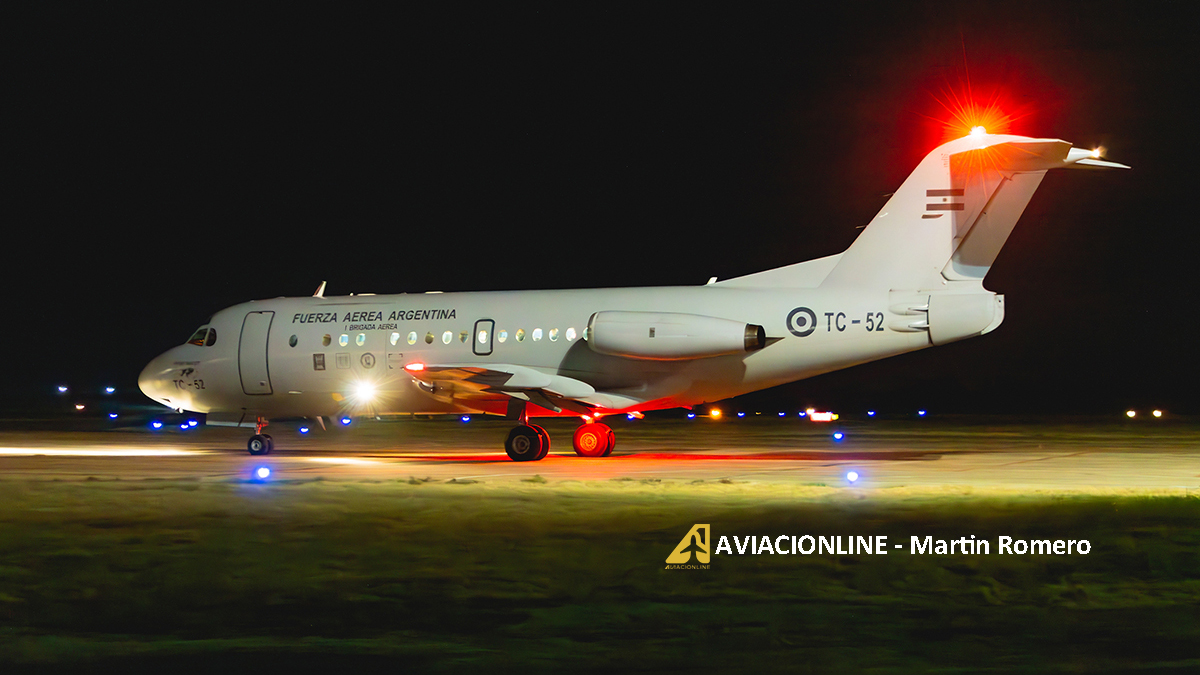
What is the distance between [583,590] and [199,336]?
22.8 meters

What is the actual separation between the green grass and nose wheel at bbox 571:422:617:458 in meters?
11.5

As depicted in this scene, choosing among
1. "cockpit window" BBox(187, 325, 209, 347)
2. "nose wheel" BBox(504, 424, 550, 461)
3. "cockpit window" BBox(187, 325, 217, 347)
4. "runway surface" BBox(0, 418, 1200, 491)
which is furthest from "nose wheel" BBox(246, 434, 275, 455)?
"nose wheel" BBox(504, 424, 550, 461)

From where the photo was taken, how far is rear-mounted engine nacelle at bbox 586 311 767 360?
75.9 feet

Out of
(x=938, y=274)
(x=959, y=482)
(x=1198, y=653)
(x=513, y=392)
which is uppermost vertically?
(x=938, y=274)

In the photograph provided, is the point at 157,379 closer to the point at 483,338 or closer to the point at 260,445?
the point at 260,445

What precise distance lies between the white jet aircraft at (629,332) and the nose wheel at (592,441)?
3 centimetres

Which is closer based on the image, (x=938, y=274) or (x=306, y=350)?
(x=938, y=274)

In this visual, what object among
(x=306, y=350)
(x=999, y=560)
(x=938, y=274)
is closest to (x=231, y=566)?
(x=999, y=560)

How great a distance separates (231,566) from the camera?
9977mm

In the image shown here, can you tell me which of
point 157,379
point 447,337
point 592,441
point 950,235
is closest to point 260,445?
point 157,379

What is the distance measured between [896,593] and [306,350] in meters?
21.0

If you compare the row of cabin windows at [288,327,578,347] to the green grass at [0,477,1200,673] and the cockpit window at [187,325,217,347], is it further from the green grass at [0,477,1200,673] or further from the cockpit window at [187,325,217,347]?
the green grass at [0,477,1200,673]

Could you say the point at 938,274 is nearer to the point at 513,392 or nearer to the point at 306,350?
the point at 513,392

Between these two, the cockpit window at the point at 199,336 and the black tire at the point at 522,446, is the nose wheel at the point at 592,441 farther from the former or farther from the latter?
the cockpit window at the point at 199,336
